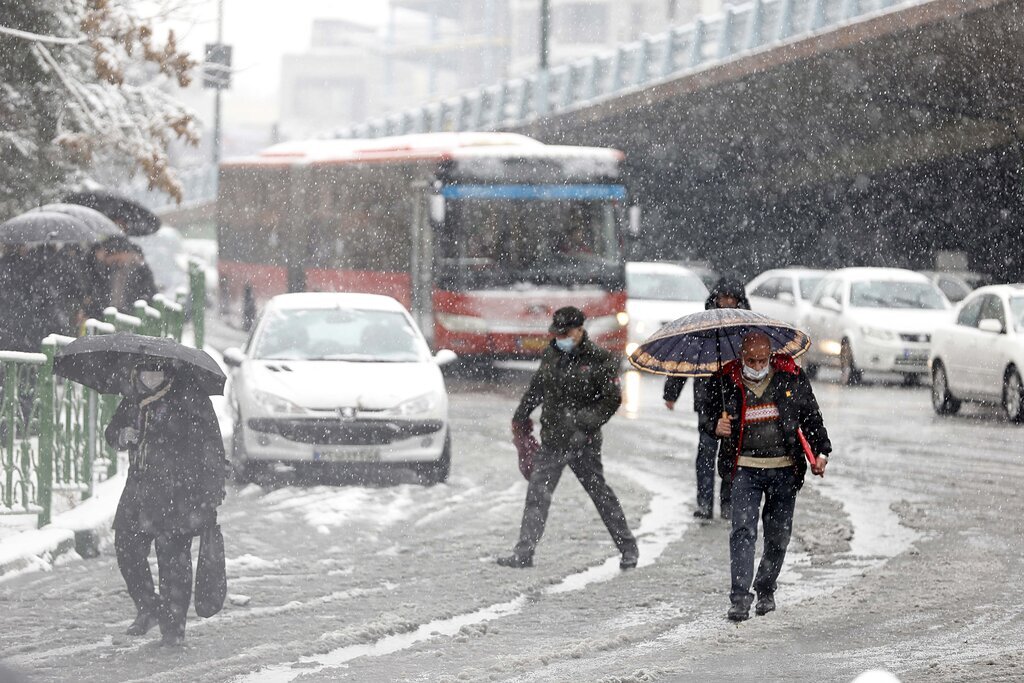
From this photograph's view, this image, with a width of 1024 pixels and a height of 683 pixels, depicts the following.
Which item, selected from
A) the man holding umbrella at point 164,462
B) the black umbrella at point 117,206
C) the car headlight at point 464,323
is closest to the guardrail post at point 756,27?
the car headlight at point 464,323

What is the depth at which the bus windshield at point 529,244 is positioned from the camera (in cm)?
2420

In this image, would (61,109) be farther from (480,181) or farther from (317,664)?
(317,664)

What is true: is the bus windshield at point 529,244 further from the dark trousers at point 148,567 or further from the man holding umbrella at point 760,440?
the dark trousers at point 148,567

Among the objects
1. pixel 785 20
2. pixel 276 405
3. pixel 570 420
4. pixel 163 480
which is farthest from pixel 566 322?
pixel 785 20

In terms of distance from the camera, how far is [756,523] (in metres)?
8.77

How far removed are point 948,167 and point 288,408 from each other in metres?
30.5

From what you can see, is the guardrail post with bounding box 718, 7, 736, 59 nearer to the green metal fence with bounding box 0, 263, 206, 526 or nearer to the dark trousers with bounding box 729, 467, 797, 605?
the green metal fence with bounding box 0, 263, 206, 526

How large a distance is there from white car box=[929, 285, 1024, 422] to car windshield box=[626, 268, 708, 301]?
689cm

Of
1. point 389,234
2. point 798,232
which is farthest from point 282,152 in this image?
point 798,232

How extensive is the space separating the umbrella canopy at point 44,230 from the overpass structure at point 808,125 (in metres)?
14.8

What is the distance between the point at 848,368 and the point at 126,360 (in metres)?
17.2

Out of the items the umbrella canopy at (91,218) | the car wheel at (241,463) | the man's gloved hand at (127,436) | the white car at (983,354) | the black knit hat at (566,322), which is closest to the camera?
the man's gloved hand at (127,436)

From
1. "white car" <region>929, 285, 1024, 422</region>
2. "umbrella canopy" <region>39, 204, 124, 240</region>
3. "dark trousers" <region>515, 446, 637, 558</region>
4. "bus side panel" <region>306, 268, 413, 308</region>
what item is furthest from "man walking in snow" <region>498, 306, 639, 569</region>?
"bus side panel" <region>306, 268, 413, 308</region>

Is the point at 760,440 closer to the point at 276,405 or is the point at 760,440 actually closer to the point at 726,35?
the point at 276,405
